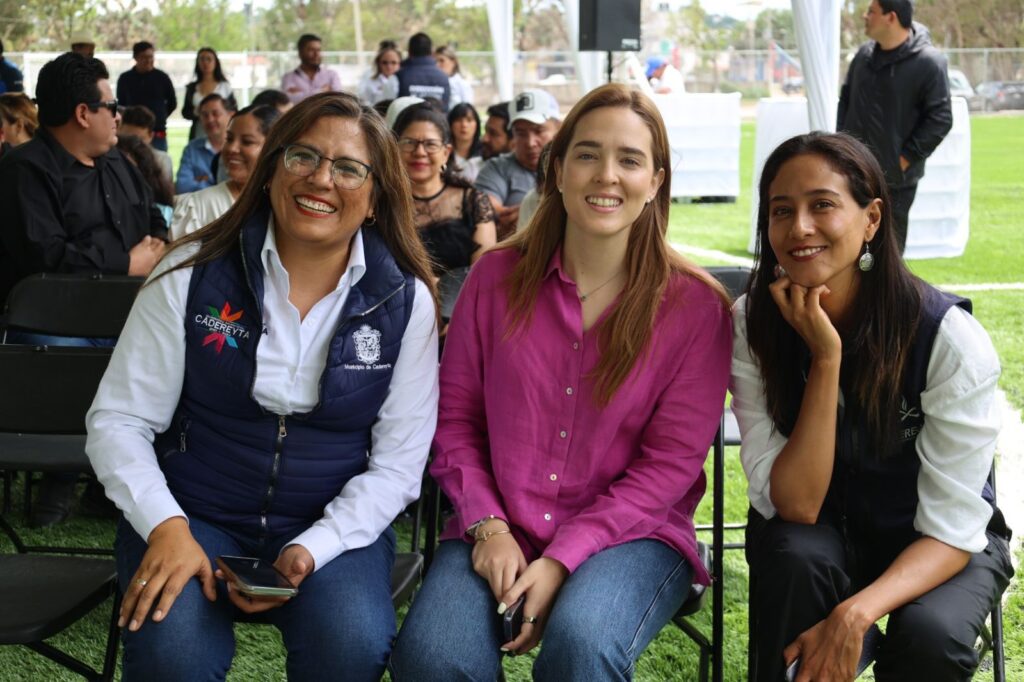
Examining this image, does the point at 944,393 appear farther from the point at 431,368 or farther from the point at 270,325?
the point at 270,325

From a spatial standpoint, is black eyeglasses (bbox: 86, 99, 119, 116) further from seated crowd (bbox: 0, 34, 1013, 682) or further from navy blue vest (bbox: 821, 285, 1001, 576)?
navy blue vest (bbox: 821, 285, 1001, 576)

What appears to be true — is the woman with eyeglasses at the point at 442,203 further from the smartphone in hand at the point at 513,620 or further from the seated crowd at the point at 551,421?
the smartphone in hand at the point at 513,620

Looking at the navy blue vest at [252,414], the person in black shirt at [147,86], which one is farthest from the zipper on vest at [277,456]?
the person in black shirt at [147,86]

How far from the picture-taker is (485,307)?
264 cm

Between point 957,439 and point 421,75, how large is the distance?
1024 centimetres

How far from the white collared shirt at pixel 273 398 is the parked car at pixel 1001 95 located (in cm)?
1944

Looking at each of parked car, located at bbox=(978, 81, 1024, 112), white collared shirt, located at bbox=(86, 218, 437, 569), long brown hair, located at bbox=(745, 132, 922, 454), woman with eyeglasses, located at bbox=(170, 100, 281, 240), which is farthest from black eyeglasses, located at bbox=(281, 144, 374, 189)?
parked car, located at bbox=(978, 81, 1024, 112)

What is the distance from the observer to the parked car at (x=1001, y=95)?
789 inches

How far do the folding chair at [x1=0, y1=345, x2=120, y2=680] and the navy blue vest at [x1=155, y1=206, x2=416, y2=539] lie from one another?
29cm

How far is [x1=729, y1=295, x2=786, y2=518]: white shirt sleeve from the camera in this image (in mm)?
2500

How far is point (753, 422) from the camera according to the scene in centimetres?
253

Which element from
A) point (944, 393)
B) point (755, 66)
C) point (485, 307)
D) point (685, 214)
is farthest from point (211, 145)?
point (755, 66)

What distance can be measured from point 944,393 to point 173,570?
1.53m

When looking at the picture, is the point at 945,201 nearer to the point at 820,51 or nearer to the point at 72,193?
the point at 820,51
